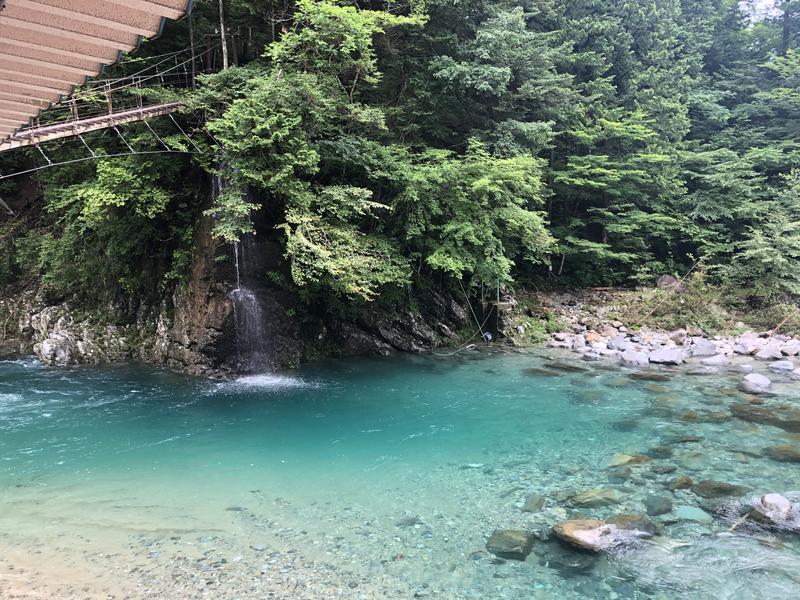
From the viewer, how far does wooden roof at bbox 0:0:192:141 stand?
187cm

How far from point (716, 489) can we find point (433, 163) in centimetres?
919

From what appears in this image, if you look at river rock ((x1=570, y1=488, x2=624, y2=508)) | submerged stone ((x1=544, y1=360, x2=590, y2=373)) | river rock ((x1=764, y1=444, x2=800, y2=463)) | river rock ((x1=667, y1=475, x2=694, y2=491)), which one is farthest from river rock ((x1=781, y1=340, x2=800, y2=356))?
river rock ((x1=570, y1=488, x2=624, y2=508))

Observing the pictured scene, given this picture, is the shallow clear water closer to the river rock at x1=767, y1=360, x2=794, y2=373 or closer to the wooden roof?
the river rock at x1=767, y1=360, x2=794, y2=373

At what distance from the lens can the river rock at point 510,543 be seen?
414cm

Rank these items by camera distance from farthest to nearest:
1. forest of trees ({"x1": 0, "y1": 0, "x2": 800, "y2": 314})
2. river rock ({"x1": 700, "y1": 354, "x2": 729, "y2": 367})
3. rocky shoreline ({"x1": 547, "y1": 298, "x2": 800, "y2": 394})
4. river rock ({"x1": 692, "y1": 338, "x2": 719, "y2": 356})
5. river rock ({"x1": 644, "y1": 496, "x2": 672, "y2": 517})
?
1. river rock ({"x1": 692, "y1": 338, "x2": 719, "y2": 356})
2. river rock ({"x1": 700, "y1": 354, "x2": 729, "y2": 367})
3. rocky shoreline ({"x1": 547, "y1": 298, "x2": 800, "y2": 394})
4. forest of trees ({"x1": 0, "y1": 0, "x2": 800, "y2": 314})
5. river rock ({"x1": 644, "y1": 496, "x2": 672, "y2": 517})

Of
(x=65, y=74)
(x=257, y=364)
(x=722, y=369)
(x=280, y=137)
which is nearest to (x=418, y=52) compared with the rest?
(x=280, y=137)

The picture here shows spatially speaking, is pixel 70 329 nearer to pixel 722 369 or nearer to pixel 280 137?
pixel 280 137

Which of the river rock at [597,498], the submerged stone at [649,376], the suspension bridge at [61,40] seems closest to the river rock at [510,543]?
the river rock at [597,498]

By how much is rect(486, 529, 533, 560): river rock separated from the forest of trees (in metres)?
6.00

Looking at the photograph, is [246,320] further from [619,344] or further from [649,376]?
[619,344]

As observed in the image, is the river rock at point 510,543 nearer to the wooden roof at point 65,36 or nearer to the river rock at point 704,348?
the wooden roof at point 65,36

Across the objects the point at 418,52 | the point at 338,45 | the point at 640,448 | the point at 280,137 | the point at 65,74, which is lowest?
the point at 640,448

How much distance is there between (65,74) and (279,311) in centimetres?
894

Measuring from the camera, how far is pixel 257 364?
10703mm
